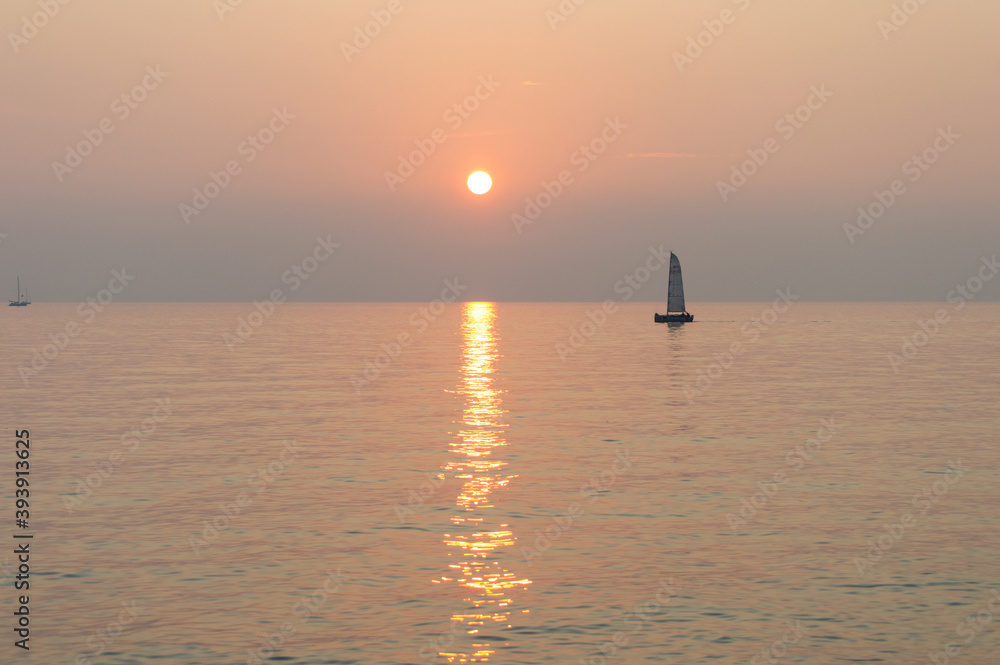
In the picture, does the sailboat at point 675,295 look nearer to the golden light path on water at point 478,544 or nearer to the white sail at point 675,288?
the white sail at point 675,288

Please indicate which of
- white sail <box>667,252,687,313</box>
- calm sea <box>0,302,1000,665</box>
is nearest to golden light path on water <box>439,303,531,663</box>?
calm sea <box>0,302,1000,665</box>

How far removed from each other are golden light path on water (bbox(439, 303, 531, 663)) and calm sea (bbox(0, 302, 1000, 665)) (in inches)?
3.6

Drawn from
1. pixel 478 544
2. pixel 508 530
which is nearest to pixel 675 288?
pixel 508 530

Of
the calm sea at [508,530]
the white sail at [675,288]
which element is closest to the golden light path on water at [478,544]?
the calm sea at [508,530]

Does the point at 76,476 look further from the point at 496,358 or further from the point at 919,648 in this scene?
the point at 496,358

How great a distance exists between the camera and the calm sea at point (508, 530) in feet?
62.7

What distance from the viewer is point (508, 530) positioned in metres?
27.3

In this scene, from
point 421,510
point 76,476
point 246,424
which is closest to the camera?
point 421,510

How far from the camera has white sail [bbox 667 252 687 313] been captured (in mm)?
162375

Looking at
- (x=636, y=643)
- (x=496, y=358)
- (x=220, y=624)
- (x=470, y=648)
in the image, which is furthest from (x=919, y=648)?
(x=496, y=358)

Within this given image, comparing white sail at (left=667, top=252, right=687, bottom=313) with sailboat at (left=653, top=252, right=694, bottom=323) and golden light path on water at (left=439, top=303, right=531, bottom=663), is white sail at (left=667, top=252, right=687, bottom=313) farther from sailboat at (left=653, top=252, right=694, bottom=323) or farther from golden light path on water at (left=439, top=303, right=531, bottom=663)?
golden light path on water at (left=439, top=303, right=531, bottom=663)

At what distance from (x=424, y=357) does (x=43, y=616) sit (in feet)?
309

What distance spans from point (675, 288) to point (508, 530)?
474ft

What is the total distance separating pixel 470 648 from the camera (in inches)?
723
